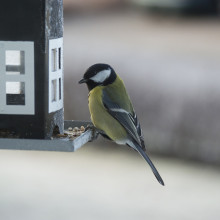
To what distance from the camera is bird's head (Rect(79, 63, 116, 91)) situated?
17.5 feet

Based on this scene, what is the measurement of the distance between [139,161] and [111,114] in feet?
21.5

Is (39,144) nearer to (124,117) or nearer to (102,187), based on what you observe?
(124,117)

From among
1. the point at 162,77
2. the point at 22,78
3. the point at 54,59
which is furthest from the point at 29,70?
the point at 162,77

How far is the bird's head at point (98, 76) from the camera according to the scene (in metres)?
5.34

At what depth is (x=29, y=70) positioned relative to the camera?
15.7 feet

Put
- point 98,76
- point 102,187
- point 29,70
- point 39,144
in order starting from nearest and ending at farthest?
point 39,144
point 29,70
point 98,76
point 102,187

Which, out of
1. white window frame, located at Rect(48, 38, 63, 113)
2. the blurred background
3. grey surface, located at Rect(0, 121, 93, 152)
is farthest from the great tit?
the blurred background

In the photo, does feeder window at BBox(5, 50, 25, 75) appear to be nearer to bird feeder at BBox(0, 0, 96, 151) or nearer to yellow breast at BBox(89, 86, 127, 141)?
bird feeder at BBox(0, 0, 96, 151)

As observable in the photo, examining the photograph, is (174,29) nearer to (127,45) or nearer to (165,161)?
(127,45)

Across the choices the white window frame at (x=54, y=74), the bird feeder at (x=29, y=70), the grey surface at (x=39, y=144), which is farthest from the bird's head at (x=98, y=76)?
the grey surface at (x=39, y=144)

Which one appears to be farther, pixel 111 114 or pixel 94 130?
pixel 111 114

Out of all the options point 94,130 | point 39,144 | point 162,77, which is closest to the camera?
point 39,144

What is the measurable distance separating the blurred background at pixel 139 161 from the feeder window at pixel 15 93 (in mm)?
4826

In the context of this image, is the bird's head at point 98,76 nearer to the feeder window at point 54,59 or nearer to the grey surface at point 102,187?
the feeder window at point 54,59
